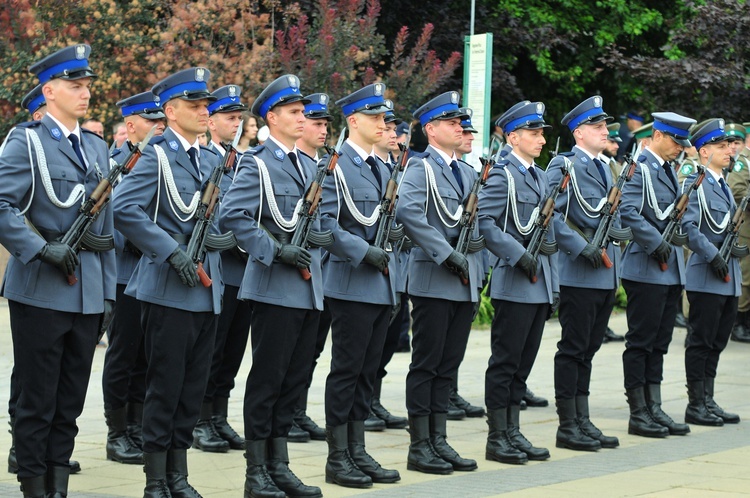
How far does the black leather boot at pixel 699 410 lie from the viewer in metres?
10.3

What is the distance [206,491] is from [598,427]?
3593mm

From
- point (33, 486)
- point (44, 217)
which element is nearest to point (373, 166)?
point (44, 217)

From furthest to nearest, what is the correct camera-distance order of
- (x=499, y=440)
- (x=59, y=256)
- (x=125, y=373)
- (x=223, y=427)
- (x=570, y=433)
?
1. (x=570, y=433)
2. (x=223, y=427)
3. (x=499, y=440)
4. (x=125, y=373)
5. (x=59, y=256)

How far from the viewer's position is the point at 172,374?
7035 millimetres

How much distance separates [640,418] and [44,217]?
4839 mm

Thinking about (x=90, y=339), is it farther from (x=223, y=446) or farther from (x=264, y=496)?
(x=223, y=446)

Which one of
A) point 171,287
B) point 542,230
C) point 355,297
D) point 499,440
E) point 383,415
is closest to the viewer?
point 171,287

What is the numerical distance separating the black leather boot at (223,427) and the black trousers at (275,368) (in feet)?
5.13

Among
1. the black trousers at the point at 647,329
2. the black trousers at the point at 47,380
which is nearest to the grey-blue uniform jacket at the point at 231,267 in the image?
the black trousers at the point at 47,380

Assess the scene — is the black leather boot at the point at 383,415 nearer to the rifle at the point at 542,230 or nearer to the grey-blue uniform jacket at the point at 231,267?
the grey-blue uniform jacket at the point at 231,267

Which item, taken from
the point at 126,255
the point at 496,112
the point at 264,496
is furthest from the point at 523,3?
the point at 264,496

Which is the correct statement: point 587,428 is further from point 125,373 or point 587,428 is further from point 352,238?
point 125,373

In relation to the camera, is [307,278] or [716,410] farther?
[716,410]

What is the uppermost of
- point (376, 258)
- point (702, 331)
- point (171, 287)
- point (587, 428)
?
point (376, 258)
